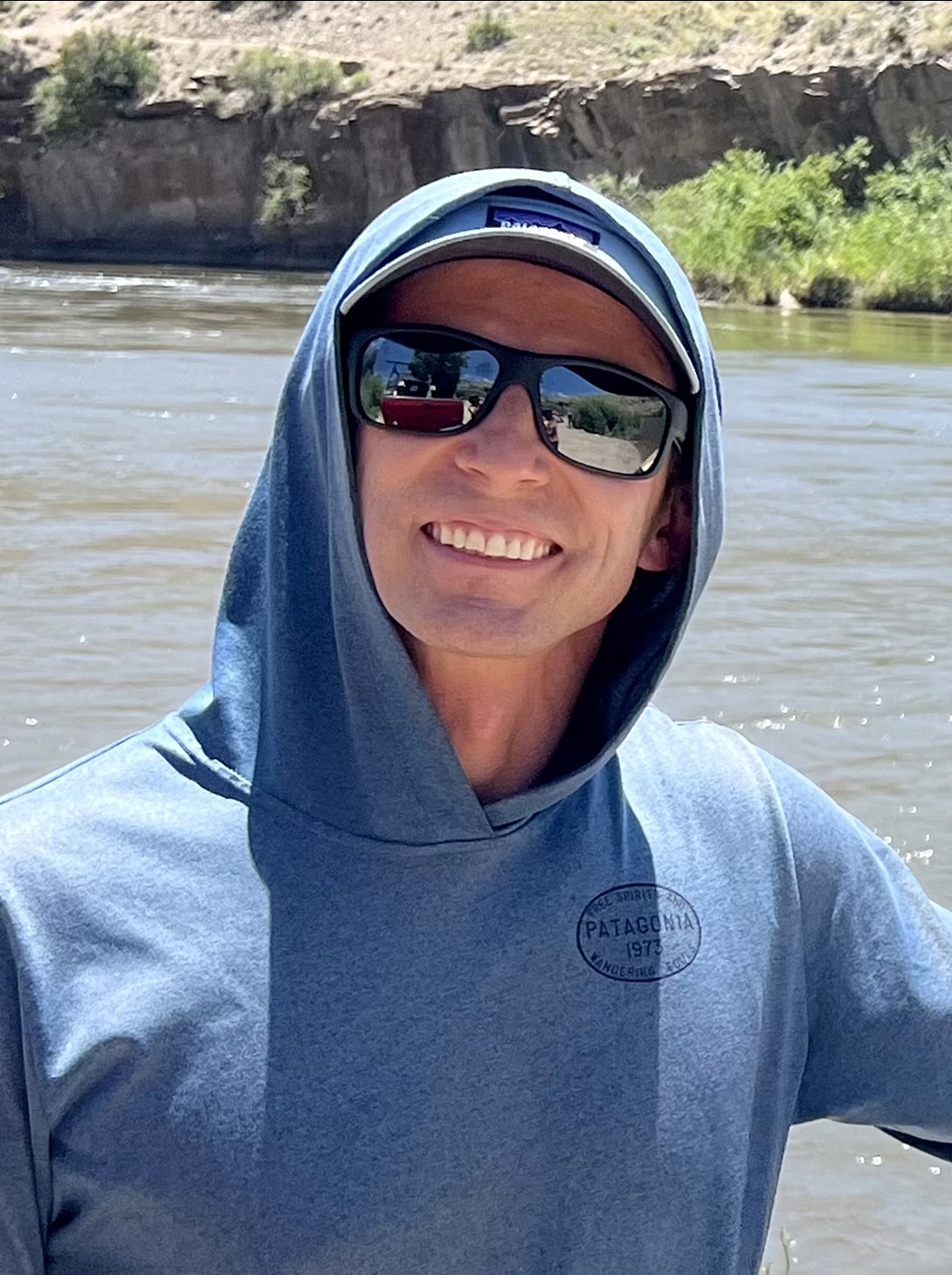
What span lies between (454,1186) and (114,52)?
5187 cm

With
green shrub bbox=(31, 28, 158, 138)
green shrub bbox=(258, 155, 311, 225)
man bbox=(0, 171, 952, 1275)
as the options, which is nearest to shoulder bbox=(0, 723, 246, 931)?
man bbox=(0, 171, 952, 1275)

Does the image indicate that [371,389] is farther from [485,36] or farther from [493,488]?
[485,36]

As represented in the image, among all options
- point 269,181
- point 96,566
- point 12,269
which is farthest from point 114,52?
point 96,566

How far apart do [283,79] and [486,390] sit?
159ft

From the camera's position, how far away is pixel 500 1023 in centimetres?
136

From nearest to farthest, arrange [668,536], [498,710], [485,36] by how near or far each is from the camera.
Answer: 1. [498,710]
2. [668,536]
3. [485,36]

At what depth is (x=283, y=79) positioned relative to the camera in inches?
1880

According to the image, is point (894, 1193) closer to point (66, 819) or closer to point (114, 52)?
point (66, 819)

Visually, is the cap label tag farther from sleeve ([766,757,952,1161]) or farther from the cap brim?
sleeve ([766,757,952,1161])

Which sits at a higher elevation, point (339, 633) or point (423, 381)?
point (423, 381)

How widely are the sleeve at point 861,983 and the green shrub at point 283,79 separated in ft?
159

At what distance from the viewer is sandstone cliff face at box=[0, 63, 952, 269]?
41.4 meters

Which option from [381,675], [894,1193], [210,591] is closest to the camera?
[381,675]

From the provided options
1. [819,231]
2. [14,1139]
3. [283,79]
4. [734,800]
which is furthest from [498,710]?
[283,79]
